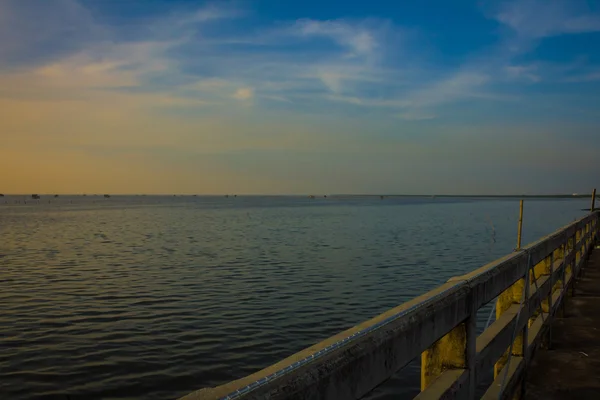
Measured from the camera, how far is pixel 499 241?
35.7 m

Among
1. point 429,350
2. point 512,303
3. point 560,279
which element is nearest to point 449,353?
point 429,350

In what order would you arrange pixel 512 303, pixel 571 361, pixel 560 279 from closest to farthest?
pixel 512 303
pixel 571 361
pixel 560 279

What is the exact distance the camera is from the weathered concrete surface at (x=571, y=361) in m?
5.35

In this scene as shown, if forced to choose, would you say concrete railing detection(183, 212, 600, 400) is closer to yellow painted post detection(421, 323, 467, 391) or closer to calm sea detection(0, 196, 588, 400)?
yellow painted post detection(421, 323, 467, 391)

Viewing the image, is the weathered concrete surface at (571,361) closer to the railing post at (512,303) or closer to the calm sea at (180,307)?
the railing post at (512,303)

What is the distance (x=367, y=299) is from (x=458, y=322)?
12.9 metres

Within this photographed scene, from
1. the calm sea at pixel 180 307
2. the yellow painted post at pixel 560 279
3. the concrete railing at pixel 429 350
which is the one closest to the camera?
the concrete railing at pixel 429 350

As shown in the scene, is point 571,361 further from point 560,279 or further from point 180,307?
point 180,307

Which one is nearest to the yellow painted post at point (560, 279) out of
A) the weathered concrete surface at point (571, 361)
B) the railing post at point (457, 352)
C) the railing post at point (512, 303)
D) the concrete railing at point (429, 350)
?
the weathered concrete surface at point (571, 361)

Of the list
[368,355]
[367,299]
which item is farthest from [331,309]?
[368,355]

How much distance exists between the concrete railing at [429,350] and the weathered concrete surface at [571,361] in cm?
30

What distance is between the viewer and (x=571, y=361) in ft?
20.6

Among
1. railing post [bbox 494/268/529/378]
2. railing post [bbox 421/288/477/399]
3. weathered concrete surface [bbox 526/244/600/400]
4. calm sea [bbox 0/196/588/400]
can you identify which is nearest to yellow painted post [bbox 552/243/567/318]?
weathered concrete surface [bbox 526/244/600/400]

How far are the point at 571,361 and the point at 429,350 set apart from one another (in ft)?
13.5
